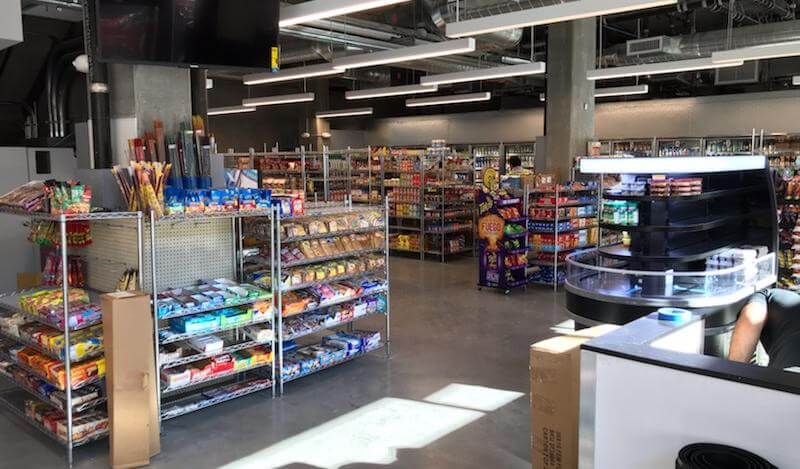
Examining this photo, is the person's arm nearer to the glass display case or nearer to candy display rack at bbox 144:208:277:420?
the glass display case

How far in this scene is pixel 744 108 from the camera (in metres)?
14.5

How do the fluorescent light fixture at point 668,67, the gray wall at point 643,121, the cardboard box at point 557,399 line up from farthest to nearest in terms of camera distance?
the gray wall at point 643,121, the fluorescent light fixture at point 668,67, the cardboard box at point 557,399

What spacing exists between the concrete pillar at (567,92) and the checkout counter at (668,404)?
359 inches

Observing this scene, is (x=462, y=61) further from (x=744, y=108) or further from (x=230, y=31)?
(x=230, y=31)

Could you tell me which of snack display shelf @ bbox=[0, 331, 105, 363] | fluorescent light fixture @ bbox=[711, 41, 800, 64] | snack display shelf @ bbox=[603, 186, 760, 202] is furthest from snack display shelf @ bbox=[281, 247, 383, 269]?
fluorescent light fixture @ bbox=[711, 41, 800, 64]

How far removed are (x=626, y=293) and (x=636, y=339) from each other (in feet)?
11.1

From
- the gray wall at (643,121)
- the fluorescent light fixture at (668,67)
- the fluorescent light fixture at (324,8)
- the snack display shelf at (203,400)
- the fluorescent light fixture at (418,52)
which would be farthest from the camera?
the gray wall at (643,121)

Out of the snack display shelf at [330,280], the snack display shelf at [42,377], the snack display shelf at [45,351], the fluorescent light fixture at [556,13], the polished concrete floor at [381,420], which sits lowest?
the polished concrete floor at [381,420]

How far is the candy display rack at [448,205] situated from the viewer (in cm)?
1245

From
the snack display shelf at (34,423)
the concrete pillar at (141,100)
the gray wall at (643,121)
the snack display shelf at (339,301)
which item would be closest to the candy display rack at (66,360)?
the snack display shelf at (34,423)

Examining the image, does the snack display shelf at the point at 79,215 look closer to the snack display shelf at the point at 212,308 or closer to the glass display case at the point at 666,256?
the snack display shelf at the point at 212,308

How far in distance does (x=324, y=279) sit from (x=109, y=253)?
1.84 m

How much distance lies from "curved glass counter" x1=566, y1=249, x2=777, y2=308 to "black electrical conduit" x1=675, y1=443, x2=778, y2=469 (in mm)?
3627

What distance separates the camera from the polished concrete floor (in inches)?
166
